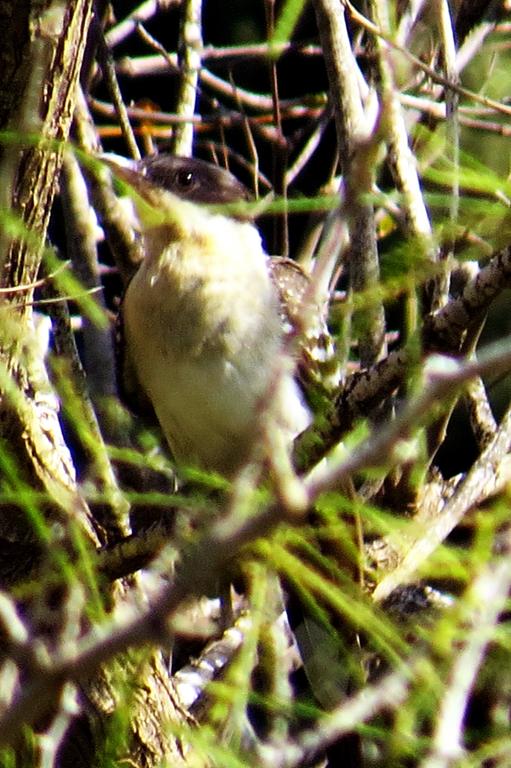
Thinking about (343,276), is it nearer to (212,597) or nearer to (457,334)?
(212,597)

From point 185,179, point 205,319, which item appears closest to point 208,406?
point 205,319

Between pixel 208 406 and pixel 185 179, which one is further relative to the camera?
pixel 185 179

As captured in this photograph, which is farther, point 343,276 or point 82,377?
point 343,276

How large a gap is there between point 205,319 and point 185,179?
620mm

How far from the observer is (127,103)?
7207 millimetres

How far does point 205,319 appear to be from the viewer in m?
4.97

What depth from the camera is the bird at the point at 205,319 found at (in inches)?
194

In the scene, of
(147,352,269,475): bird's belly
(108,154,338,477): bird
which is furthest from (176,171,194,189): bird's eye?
(147,352,269,475): bird's belly

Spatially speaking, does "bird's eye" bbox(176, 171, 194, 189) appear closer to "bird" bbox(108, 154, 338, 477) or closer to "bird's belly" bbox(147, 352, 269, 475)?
"bird" bbox(108, 154, 338, 477)

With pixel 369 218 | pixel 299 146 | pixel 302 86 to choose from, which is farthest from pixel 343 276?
pixel 369 218

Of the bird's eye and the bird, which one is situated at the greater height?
the bird's eye

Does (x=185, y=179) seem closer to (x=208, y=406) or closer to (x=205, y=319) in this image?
(x=205, y=319)

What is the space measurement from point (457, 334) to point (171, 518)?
1.25 meters

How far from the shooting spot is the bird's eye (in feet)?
17.2
